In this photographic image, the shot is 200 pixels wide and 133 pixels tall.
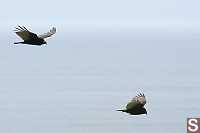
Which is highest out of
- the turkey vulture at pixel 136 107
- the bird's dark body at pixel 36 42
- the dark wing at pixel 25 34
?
the dark wing at pixel 25 34

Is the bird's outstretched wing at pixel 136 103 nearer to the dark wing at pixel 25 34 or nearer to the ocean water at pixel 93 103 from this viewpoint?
the dark wing at pixel 25 34

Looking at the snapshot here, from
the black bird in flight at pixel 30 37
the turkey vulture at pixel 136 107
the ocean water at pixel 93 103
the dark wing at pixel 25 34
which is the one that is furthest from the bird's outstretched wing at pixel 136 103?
the ocean water at pixel 93 103

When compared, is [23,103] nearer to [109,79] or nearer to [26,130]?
[26,130]

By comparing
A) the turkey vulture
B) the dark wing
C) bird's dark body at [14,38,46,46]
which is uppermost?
the dark wing

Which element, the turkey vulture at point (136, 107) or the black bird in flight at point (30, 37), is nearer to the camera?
the black bird in flight at point (30, 37)

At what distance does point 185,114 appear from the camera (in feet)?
387

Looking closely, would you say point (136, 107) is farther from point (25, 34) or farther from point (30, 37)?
point (25, 34)

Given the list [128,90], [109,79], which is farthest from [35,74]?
[128,90]

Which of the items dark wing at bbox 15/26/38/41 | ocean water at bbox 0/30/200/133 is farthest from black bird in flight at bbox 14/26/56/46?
ocean water at bbox 0/30/200/133

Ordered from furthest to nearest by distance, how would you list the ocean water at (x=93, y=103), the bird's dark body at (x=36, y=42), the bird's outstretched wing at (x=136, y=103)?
the ocean water at (x=93, y=103) < the bird's outstretched wing at (x=136, y=103) < the bird's dark body at (x=36, y=42)

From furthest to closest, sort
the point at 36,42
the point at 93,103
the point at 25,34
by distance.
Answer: the point at 93,103 → the point at 36,42 → the point at 25,34

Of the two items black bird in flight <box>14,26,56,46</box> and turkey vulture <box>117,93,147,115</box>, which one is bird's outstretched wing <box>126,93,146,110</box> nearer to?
turkey vulture <box>117,93,147,115</box>

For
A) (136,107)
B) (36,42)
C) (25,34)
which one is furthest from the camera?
(136,107)

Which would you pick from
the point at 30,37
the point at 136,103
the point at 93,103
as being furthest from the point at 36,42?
the point at 93,103
